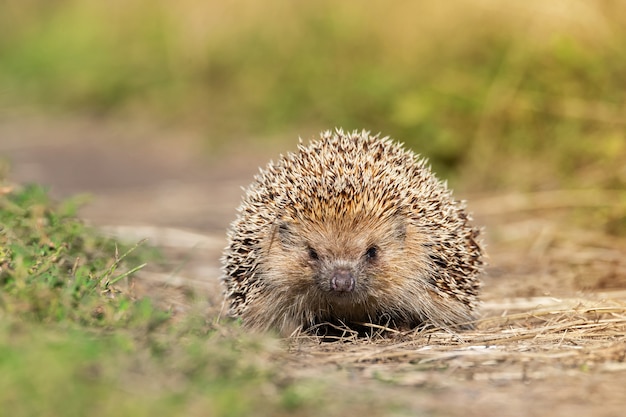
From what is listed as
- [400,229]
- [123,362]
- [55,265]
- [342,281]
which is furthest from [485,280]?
[123,362]

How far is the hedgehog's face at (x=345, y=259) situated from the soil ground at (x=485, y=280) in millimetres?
315

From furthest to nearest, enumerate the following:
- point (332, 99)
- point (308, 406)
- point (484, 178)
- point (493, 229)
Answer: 1. point (332, 99)
2. point (484, 178)
3. point (493, 229)
4. point (308, 406)

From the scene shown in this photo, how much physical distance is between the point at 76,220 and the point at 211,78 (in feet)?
35.8

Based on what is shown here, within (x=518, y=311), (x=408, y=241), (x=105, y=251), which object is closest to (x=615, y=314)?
(x=518, y=311)

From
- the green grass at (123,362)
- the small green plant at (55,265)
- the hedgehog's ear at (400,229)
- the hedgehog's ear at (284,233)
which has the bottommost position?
the green grass at (123,362)

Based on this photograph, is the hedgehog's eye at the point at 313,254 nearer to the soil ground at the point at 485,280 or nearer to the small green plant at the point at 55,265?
the soil ground at the point at 485,280

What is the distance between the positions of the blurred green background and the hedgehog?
317 centimetres

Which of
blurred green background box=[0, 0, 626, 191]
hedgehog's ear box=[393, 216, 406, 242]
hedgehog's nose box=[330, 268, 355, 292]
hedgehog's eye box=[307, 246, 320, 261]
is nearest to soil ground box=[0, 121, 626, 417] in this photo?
hedgehog's nose box=[330, 268, 355, 292]

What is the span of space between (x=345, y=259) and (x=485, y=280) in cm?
233

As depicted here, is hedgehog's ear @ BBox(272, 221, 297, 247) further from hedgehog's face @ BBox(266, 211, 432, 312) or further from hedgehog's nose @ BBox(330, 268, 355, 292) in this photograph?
hedgehog's nose @ BBox(330, 268, 355, 292)

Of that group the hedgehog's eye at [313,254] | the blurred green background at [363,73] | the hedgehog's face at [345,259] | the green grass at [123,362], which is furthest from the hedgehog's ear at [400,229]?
the blurred green background at [363,73]

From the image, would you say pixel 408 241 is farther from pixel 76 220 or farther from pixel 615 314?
pixel 76 220

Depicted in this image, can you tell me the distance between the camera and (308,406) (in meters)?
3.31

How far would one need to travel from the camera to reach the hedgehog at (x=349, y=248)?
4945 mm
